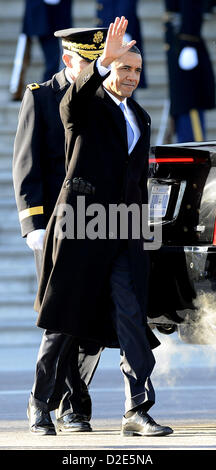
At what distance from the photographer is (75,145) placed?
6094 millimetres

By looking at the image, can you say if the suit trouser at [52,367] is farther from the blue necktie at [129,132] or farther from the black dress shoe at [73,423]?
the blue necktie at [129,132]

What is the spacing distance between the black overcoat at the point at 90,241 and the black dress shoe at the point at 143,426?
1.24 ft

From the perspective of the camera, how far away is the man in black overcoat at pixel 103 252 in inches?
239

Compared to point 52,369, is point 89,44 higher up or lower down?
higher up

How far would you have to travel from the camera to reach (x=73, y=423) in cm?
656

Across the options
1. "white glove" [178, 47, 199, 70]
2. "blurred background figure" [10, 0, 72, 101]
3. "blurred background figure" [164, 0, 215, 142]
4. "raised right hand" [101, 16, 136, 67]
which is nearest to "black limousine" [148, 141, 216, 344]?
"raised right hand" [101, 16, 136, 67]

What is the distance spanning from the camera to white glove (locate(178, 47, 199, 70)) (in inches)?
505

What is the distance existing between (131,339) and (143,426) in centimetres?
37

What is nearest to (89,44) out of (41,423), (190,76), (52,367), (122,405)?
(52,367)

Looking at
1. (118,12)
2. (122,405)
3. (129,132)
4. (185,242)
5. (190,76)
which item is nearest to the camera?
(129,132)

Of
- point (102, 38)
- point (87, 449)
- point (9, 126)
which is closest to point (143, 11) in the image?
point (9, 126)

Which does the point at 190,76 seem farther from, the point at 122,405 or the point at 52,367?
the point at 52,367

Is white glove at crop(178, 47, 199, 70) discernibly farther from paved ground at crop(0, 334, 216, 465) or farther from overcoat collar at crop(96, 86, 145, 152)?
overcoat collar at crop(96, 86, 145, 152)
